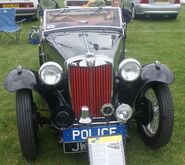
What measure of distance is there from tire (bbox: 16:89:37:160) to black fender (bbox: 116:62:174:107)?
3.14 feet

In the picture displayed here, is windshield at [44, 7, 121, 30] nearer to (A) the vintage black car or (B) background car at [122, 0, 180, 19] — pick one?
(A) the vintage black car

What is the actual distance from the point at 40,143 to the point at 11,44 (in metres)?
5.72

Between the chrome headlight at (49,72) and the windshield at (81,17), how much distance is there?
4.36 feet

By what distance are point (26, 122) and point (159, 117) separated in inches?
53.1

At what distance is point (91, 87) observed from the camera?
12.1 feet

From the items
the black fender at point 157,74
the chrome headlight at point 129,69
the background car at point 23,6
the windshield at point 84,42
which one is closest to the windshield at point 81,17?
the windshield at point 84,42

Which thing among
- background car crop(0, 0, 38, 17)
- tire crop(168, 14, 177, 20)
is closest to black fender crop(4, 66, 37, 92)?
background car crop(0, 0, 38, 17)

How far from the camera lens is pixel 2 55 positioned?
8469 mm

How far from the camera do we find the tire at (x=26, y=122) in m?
3.61

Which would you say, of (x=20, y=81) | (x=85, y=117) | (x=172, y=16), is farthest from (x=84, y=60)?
(x=172, y=16)

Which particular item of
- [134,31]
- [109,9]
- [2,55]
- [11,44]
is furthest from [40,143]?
[134,31]

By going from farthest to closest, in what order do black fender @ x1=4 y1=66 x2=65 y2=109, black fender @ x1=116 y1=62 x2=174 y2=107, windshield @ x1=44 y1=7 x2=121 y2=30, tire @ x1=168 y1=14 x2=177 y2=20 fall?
1. tire @ x1=168 y1=14 x2=177 y2=20
2. windshield @ x1=44 y1=7 x2=121 y2=30
3. black fender @ x1=116 y1=62 x2=174 y2=107
4. black fender @ x1=4 y1=66 x2=65 y2=109

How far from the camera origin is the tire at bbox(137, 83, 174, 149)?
379 cm

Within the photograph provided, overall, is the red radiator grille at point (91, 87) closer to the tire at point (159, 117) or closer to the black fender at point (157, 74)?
the black fender at point (157, 74)
